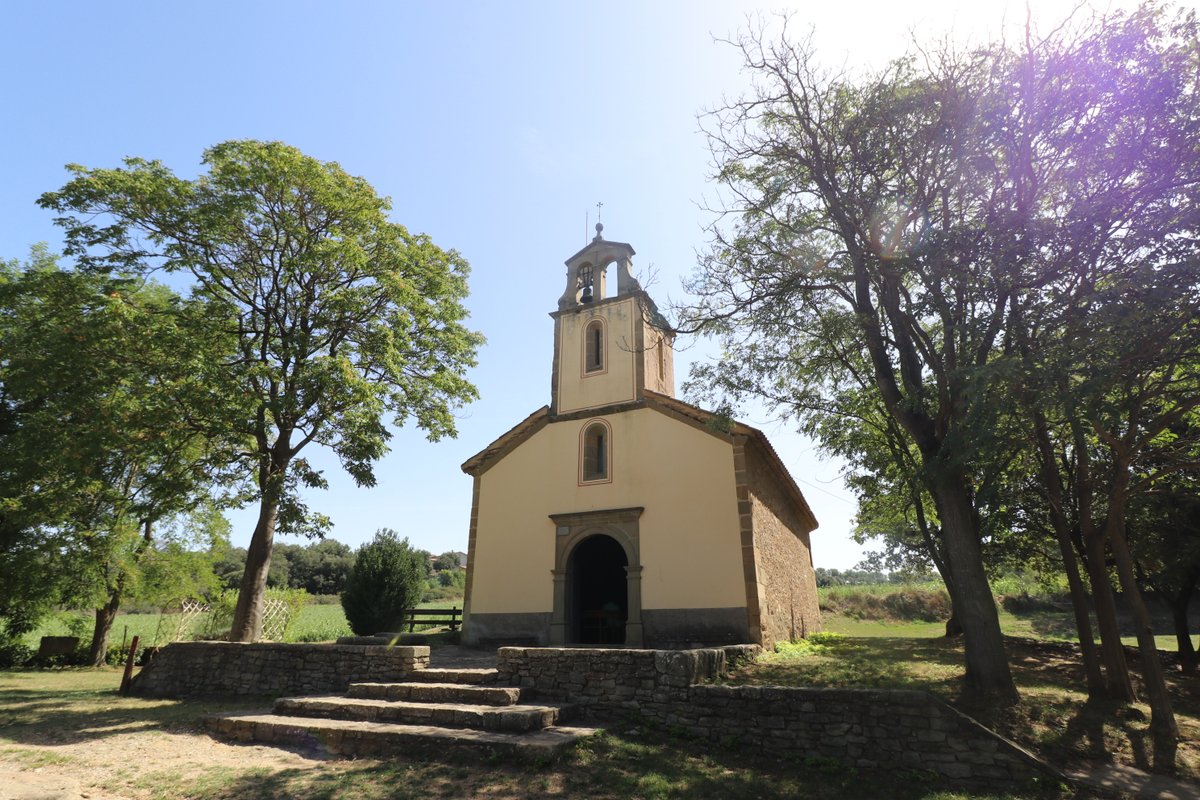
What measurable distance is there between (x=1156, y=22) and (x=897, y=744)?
9208 millimetres

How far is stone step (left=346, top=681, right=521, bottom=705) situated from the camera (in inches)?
345

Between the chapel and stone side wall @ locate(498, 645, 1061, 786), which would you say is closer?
stone side wall @ locate(498, 645, 1061, 786)

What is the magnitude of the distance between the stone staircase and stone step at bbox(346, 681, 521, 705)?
1cm

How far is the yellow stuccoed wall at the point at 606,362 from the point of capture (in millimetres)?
15695

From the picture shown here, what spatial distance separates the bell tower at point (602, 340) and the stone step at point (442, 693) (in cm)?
800

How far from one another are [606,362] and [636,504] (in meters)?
3.95

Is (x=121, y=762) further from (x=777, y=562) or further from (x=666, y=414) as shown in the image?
(x=777, y=562)

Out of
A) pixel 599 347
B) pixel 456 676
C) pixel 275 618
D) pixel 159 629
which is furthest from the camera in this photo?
pixel 275 618

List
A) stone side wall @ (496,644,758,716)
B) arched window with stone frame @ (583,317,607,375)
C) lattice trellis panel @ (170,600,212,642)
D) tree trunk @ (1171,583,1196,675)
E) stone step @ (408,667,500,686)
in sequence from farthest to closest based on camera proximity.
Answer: lattice trellis panel @ (170,600,212,642)
arched window with stone frame @ (583,317,607,375)
tree trunk @ (1171,583,1196,675)
stone step @ (408,667,500,686)
stone side wall @ (496,644,758,716)

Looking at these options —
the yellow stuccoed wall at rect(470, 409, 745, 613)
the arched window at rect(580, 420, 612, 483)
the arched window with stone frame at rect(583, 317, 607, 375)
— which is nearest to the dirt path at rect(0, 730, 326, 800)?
the yellow stuccoed wall at rect(470, 409, 745, 613)

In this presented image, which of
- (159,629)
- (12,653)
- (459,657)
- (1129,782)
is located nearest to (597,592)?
(459,657)

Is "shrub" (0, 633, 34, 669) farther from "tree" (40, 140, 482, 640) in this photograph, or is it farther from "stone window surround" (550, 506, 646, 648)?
"stone window surround" (550, 506, 646, 648)

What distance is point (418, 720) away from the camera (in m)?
8.23

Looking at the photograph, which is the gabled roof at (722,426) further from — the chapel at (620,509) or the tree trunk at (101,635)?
the tree trunk at (101,635)
